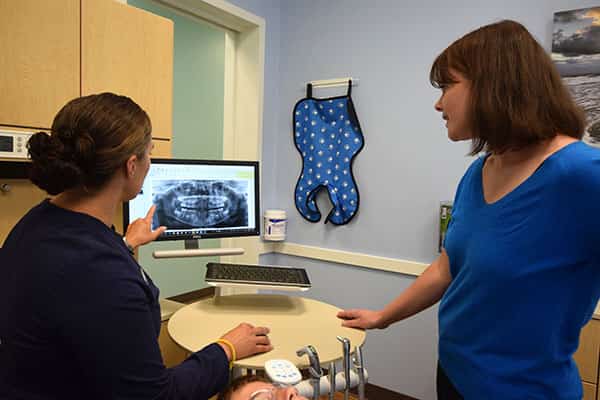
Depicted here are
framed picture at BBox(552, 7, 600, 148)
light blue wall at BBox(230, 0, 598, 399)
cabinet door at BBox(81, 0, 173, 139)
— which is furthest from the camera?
light blue wall at BBox(230, 0, 598, 399)

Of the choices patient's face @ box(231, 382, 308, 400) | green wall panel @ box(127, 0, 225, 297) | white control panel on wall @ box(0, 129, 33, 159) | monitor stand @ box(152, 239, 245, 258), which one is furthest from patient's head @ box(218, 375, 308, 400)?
green wall panel @ box(127, 0, 225, 297)

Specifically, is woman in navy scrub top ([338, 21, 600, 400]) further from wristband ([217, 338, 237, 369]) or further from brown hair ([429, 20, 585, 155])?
wristband ([217, 338, 237, 369])

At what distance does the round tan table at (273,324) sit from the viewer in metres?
1.20

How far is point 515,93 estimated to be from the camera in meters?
0.90

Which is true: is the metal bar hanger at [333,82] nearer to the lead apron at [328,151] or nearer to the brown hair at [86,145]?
the lead apron at [328,151]

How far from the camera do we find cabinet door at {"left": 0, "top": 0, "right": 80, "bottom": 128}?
1.29 metres

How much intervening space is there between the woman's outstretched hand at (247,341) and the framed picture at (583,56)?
1.69 m

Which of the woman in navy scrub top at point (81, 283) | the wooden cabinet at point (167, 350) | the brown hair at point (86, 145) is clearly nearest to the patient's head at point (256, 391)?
the woman in navy scrub top at point (81, 283)

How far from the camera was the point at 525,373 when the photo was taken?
2.91ft

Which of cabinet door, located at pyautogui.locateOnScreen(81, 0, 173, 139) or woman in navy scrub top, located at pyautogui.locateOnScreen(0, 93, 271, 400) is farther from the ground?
cabinet door, located at pyautogui.locateOnScreen(81, 0, 173, 139)

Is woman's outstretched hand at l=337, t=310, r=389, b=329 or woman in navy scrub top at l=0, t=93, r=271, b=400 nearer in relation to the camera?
woman in navy scrub top at l=0, t=93, r=271, b=400

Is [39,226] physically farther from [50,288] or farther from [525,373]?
[525,373]

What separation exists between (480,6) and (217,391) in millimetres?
2148

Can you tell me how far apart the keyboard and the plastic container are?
1.21 meters
